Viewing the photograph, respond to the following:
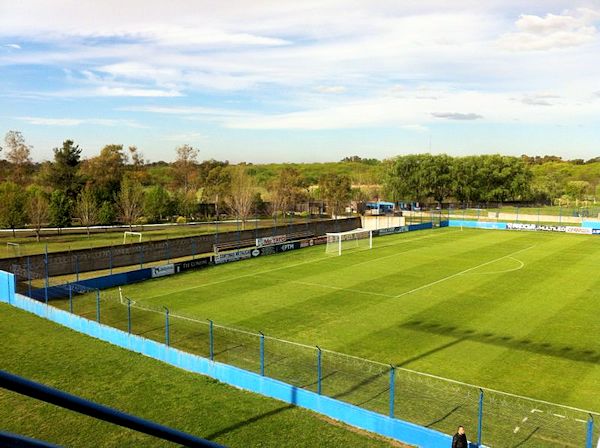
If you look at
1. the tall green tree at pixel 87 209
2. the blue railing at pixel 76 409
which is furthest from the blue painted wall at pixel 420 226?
the blue railing at pixel 76 409

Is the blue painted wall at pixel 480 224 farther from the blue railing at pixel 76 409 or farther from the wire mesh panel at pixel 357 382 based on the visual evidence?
the blue railing at pixel 76 409

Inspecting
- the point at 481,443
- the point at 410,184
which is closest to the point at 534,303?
the point at 481,443

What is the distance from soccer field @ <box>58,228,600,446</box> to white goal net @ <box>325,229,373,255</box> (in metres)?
3.11

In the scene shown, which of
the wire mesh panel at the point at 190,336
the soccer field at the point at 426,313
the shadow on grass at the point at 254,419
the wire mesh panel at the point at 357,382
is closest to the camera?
the shadow on grass at the point at 254,419

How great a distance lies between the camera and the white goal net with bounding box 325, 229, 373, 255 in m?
50.5

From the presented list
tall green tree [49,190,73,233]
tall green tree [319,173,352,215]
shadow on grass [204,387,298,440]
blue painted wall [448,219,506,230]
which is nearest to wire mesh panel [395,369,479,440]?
shadow on grass [204,387,298,440]

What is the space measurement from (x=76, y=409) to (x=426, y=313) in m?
27.5

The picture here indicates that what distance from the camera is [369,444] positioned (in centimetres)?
1474

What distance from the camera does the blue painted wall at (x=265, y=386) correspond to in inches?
578

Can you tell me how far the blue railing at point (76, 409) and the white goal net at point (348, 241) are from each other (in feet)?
155

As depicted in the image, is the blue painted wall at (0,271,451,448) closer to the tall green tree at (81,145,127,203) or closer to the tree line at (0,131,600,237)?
the tree line at (0,131,600,237)

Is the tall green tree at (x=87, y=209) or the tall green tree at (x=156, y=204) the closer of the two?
the tall green tree at (x=87, y=209)

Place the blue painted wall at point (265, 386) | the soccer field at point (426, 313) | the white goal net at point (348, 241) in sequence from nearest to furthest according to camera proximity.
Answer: the blue painted wall at point (265, 386)
the soccer field at point (426, 313)
the white goal net at point (348, 241)

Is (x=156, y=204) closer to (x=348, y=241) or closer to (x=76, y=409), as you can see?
(x=348, y=241)
